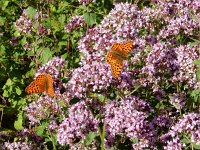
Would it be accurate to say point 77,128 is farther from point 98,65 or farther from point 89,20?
point 89,20

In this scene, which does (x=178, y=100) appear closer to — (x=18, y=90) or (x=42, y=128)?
(x=42, y=128)

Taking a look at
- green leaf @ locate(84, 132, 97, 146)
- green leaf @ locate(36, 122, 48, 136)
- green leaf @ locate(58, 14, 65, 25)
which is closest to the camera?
green leaf @ locate(84, 132, 97, 146)

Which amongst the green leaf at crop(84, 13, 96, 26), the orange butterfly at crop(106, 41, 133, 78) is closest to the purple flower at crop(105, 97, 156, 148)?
the orange butterfly at crop(106, 41, 133, 78)

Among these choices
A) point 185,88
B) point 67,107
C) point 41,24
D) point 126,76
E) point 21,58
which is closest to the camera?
point 126,76

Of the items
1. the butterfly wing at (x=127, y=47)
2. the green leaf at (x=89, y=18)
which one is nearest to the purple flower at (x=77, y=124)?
the butterfly wing at (x=127, y=47)

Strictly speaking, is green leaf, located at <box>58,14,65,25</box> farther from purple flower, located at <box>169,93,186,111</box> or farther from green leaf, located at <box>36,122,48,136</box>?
purple flower, located at <box>169,93,186,111</box>

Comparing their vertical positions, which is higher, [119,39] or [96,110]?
[119,39]

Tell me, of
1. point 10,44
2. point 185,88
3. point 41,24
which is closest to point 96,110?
point 185,88
